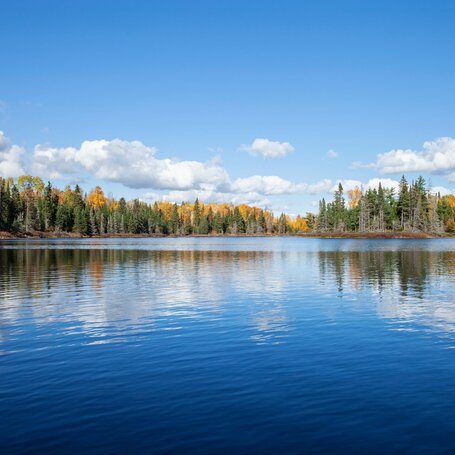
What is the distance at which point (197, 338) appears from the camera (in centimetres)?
2139

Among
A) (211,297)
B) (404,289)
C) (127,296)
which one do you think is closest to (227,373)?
(211,297)

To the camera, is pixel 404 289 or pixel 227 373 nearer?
pixel 227 373

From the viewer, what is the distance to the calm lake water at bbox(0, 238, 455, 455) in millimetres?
11188

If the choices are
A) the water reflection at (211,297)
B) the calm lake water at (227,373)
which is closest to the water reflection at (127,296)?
the water reflection at (211,297)

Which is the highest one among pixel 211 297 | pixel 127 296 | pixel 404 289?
pixel 127 296

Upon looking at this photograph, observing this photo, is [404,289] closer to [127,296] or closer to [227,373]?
[127,296]

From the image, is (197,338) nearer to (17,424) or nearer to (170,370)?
(170,370)

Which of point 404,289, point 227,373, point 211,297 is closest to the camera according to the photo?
point 227,373

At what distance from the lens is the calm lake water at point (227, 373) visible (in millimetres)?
11188

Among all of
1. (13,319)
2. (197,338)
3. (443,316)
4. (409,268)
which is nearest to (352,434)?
(197,338)

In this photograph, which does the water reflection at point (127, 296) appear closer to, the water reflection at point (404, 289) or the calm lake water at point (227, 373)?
the calm lake water at point (227, 373)

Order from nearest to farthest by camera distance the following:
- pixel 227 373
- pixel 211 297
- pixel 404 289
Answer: pixel 227 373 < pixel 211 297 < pixel 404 289

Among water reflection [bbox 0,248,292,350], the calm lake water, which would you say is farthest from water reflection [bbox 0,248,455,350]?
the calm lake water

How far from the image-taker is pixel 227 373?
16109mm
